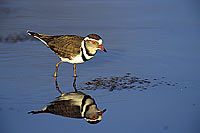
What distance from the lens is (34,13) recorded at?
1173cm

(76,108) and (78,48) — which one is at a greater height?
(78,48)

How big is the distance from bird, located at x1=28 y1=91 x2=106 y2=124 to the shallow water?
5.4 inches

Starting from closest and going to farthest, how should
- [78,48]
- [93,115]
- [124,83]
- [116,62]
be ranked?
[93,115]
[124,83]
[78,48]
[116,62]

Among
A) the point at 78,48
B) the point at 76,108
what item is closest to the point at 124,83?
the point at 78,48

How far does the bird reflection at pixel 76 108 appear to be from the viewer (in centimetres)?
611

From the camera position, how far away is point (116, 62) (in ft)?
28.5

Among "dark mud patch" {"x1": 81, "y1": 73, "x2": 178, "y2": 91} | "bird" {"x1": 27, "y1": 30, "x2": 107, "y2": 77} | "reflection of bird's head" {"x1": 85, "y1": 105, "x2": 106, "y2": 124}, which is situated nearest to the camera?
"reflection of bird's head" {"x1": 85, "y1": 105, "x2": 106, "y2": 124}

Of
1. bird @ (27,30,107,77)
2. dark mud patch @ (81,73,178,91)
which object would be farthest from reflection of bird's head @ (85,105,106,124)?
bird @ (27,30,107,77)

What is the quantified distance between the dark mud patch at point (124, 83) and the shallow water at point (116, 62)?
4.0 inches

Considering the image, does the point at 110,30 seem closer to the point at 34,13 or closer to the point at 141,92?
the point at 34,13

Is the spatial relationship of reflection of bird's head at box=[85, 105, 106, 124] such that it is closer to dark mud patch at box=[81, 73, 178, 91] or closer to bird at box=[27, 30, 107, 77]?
dark mud patch at box=[81, 73, 178, 91]

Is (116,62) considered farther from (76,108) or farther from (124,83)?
(76,108)

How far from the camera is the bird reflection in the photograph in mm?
6113

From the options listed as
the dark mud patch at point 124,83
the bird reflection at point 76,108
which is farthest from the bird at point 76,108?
the dark mud patch at point 124,83
